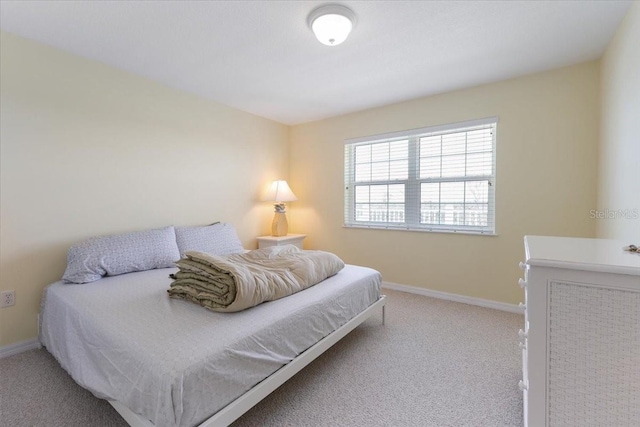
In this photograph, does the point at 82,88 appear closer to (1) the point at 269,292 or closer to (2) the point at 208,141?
(2) the point at 208,141

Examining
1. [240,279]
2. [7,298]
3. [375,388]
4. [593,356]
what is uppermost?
[240,279]

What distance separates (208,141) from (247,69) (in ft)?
3.53

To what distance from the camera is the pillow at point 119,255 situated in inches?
79.6

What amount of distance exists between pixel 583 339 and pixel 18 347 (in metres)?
3.34

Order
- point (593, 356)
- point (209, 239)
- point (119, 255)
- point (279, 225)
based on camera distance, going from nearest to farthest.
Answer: point (593, 356) → point (119, 255) → point (209, 239) → point (279, 225)

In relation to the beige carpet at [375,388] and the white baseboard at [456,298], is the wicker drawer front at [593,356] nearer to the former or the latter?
the beige carpet at [375,388]

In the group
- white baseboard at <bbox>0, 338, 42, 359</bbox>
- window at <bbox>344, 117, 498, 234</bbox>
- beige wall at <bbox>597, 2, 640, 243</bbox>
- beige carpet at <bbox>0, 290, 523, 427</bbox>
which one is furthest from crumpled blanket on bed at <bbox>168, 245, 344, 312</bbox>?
Answer: beige wall at <bbox>597, 2, 640, 243</bbox>

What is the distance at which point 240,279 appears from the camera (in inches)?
58.6

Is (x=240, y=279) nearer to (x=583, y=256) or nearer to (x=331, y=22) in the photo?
(x=583, y=256)

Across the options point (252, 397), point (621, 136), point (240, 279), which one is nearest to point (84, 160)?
point (240, 279)

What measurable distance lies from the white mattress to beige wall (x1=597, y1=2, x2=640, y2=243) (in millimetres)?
1835

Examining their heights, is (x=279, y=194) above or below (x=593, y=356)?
above

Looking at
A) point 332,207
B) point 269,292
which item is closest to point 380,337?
point 269,292

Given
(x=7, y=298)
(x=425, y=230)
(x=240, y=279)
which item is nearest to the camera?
(x=240, y=279)
